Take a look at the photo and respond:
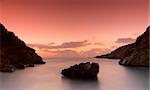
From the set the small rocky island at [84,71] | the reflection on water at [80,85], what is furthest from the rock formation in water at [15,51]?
the reflection on water at [80,85]

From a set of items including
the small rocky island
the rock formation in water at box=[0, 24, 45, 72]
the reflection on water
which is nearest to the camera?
the reflection on water

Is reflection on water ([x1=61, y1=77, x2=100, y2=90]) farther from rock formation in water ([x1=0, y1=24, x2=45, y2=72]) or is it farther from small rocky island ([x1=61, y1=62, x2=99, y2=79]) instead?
rock formation in water ([x1=0, y1=24, x2=45, y2=72])

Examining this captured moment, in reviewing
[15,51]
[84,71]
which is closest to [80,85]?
[84,71]

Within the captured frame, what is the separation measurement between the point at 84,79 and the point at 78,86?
30.5ft

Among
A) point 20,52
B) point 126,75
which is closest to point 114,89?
point 126,75

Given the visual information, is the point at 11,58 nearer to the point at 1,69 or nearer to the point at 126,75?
the point at 1,69

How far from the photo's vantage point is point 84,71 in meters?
76.8

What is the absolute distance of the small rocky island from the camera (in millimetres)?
75200

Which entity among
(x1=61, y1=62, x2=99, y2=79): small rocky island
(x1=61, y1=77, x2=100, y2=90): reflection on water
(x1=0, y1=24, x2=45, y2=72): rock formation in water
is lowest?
(x1=61, y1=77, x2=100, y2=90): reflection on water

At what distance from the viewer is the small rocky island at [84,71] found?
7520cm

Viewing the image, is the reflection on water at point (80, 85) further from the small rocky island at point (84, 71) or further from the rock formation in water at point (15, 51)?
the rock formation in water at point (15, 51)

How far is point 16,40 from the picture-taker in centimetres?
15700

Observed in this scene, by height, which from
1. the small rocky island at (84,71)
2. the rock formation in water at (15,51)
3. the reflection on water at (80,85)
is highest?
the rock formation in water at (15,51)

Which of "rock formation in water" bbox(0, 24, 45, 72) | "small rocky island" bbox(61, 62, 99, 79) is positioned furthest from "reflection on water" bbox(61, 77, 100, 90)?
"rock formation in water" bbox(0, 24, 45, 72)
